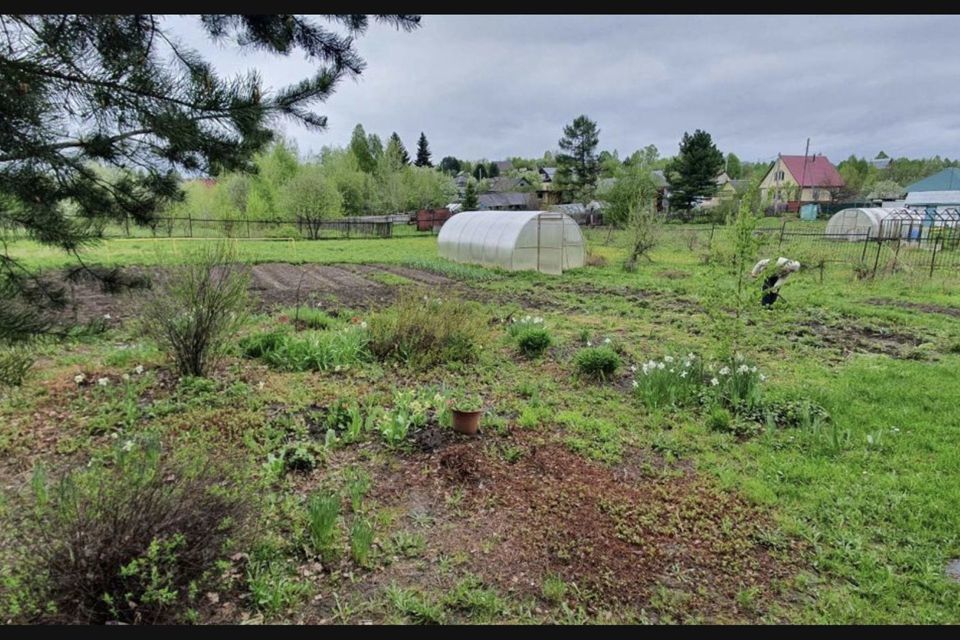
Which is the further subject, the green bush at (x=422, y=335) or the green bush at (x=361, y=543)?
the green bush at (x=422, y=335)

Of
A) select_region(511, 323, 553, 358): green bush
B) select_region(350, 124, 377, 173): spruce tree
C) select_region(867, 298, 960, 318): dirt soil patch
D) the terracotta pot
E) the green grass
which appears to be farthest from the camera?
select_region(350, 124, 377, 173): spruce tree

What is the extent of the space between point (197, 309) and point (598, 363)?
13.7 feet

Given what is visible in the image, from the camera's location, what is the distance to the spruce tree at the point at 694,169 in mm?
38469

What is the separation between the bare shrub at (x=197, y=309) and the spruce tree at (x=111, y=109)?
220 centimetres

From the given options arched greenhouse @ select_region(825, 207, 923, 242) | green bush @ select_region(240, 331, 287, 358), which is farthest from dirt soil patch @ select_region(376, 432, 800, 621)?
arched greenhouse @ select_region(825, 207, 923, 242)

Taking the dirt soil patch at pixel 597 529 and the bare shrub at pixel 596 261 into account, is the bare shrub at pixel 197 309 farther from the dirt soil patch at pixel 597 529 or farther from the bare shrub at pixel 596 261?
the bare shrub at pixel 596 261

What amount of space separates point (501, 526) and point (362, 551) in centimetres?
83

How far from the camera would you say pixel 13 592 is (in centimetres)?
217

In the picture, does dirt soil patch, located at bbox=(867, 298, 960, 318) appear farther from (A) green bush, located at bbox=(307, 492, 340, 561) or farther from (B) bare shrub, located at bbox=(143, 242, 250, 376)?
(B) bare shrub, located at bbox=(143, 242, 250, 376)

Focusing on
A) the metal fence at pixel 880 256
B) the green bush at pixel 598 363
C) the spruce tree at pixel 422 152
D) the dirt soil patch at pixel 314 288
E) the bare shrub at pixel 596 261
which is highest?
the spruce tree at pixel 422 152

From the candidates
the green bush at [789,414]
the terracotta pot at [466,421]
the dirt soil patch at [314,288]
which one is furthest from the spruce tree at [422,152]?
the terracotta pot at [466,421]

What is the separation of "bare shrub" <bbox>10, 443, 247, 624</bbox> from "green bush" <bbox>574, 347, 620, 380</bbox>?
4.02 m

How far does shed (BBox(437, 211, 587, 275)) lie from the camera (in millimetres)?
14977
